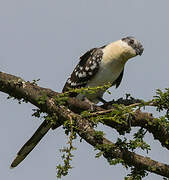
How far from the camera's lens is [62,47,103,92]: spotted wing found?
18.1 ft

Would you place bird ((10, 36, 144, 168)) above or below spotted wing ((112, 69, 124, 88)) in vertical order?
below

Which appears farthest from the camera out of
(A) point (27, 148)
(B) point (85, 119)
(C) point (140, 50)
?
(C) point (140, 50)

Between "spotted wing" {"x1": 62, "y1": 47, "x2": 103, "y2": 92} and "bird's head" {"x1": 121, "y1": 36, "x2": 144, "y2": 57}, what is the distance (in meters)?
0.37

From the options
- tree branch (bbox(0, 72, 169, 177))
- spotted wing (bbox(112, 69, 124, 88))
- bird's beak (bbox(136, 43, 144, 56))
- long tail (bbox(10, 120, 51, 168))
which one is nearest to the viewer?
tree branch (bbox(0, 72, 169, 177))

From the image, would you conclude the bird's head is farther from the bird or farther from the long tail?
the long tail

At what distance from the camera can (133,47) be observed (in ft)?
18.2

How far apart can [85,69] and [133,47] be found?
727 millimetres

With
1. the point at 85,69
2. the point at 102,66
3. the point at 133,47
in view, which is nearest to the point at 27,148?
the point at 85,69

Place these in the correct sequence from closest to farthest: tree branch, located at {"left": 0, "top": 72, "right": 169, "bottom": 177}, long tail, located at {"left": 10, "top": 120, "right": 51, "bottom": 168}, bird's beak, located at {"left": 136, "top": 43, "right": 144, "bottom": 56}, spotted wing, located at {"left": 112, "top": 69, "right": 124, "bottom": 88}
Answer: tree branch, located at {"left": 0, "top": 72, "right": 169, "bottom": 177} < long tail, located at {"left": 10, "top": 120, "right": 51, "bottom": 168} < bird's beak, located at {"left": 136, "top": 43, "right": 144, "bottom": 56} < spotted wing, located at {"left": 112, "top": 69, "right": 124, "bottom": 88}

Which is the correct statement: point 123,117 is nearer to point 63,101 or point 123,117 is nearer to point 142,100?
point 142,100

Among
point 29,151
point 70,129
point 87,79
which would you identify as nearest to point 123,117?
point 70,129

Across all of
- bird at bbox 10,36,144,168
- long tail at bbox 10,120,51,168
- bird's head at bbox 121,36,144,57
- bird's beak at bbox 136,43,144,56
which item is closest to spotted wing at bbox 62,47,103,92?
bird at bbox 10,36,144,168

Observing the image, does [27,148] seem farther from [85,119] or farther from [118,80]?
[118,80]

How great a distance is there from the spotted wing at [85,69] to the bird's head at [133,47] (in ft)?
1.23
